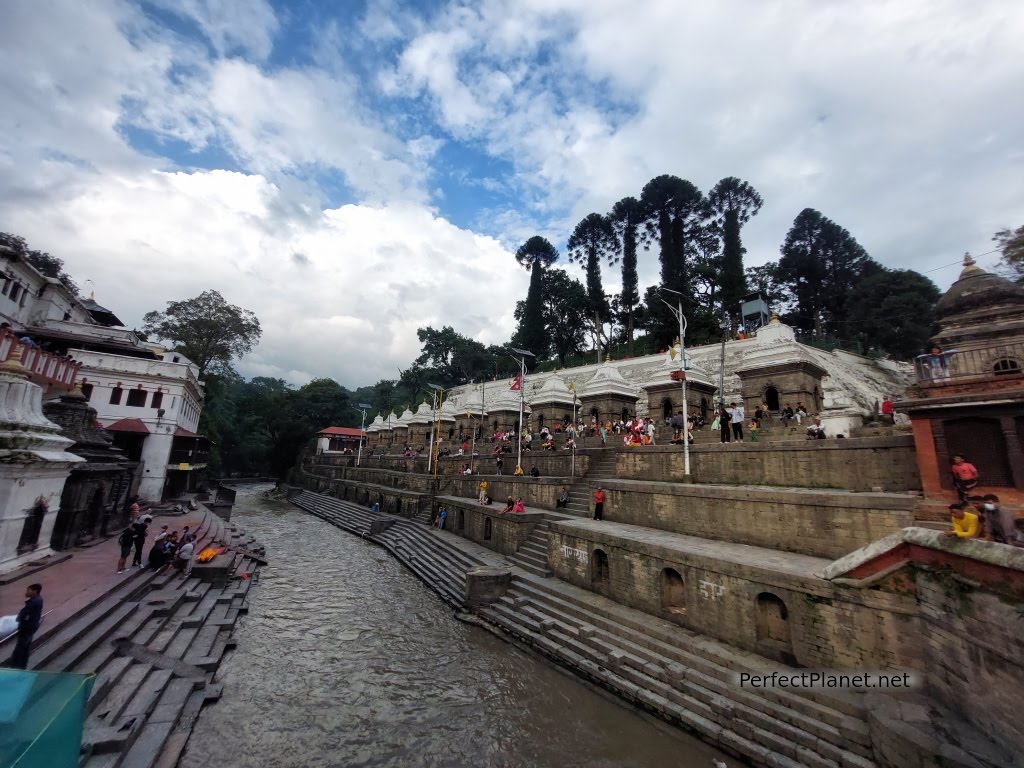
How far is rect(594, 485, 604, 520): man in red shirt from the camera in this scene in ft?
44.4

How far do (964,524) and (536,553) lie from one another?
952 cm

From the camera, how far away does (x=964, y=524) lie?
5.83 m

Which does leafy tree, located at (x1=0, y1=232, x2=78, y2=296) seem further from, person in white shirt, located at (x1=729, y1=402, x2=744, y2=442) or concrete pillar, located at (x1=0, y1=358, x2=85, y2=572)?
person in white shirt, located at (x1=729, y1=402, x2=744, y2=442)

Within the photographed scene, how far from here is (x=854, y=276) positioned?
120ft

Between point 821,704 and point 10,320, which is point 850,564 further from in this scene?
point 10,320

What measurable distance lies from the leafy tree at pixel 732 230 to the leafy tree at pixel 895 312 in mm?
7642

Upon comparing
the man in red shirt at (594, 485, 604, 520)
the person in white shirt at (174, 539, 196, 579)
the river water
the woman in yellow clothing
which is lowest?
the river water

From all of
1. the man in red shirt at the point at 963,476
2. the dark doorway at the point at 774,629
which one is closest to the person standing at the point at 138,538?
the dark doorway at the point at 774,629

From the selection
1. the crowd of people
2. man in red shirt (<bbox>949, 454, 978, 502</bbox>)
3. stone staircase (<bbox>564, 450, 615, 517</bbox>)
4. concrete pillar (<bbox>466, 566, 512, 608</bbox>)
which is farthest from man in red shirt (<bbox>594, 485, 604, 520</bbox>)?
the crowd of people

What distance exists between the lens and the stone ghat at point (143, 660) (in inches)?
227

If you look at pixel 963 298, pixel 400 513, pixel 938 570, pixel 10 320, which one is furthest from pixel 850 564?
pixel 10 320

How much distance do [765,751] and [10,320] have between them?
31812mm

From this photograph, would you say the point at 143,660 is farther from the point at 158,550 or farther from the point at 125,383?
the point at 125,383

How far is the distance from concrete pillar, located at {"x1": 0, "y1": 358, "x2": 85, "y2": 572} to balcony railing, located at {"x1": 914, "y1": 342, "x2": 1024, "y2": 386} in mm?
17497
